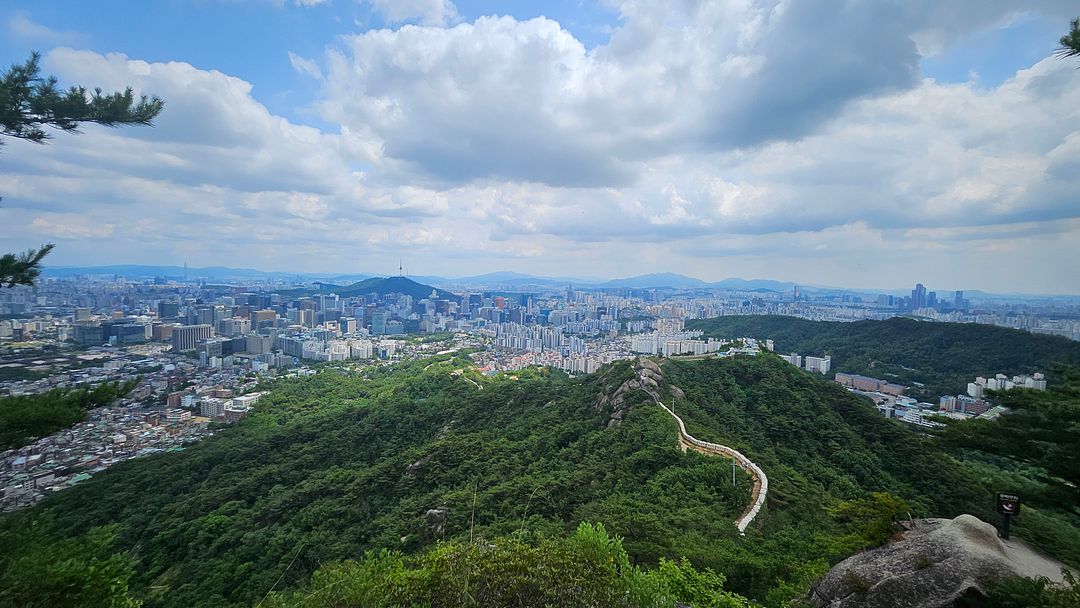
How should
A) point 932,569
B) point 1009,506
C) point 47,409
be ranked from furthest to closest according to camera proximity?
point 47,409 < point 1009,506 < point 932,569

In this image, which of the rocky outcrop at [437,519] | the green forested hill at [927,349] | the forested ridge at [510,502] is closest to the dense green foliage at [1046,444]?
the forested ridge at [510,502]

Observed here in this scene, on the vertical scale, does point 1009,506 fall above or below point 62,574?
above

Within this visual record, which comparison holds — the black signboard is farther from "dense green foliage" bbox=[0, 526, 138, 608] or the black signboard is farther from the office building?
the office building

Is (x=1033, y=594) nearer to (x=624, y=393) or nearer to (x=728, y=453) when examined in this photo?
(x=728, y=453)

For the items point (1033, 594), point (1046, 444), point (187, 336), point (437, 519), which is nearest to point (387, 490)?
point (437, 519)

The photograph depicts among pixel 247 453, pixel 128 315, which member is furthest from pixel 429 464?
pixel 128 315

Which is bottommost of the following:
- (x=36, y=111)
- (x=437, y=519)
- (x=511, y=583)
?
(x=437, y=519)

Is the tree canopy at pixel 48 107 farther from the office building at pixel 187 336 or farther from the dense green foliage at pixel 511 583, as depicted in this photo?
the office building at pixel 187 336

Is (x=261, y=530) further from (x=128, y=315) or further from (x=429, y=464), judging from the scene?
(x=128, y=315)
